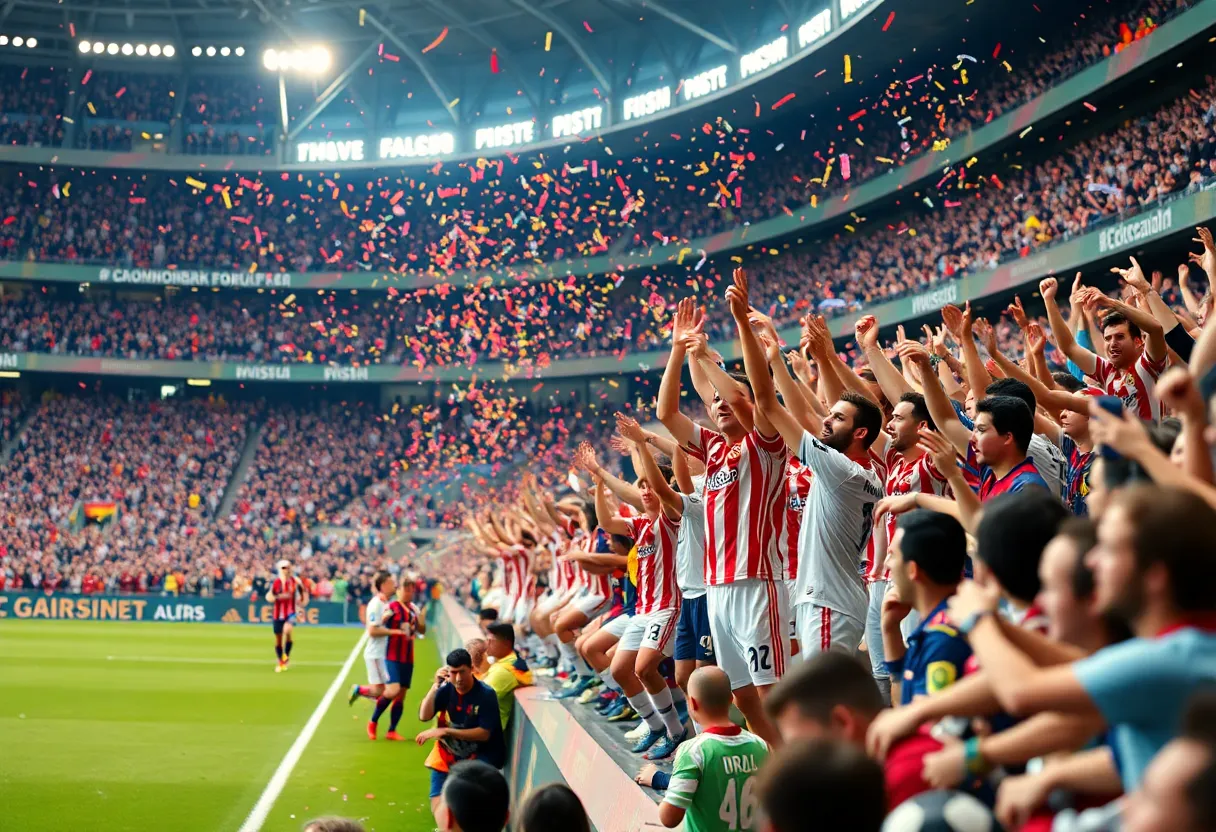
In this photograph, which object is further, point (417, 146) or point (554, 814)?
point (417, 146)

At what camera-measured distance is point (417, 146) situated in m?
49.8

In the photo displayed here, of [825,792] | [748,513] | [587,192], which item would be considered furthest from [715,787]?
[587,192]

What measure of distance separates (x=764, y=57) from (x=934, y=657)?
3569 cm

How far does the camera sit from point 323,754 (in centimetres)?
1367

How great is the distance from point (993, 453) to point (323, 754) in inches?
406

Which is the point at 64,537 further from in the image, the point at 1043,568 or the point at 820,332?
the point at 1043,568

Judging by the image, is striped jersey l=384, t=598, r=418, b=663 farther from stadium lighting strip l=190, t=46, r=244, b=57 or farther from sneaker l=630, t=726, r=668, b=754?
stadium lighting strip l=190, t=46, r=244, b=57

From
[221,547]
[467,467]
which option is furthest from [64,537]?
[467,467]

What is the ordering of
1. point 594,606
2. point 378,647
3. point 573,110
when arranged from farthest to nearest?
point 573,110
point 378,647
point 594,606

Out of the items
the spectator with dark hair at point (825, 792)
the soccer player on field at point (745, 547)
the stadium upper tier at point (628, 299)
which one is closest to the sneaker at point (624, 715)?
the soccer player on field at point (745, 547)

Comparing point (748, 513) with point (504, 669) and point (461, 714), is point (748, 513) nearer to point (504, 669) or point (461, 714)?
point (461, 714)

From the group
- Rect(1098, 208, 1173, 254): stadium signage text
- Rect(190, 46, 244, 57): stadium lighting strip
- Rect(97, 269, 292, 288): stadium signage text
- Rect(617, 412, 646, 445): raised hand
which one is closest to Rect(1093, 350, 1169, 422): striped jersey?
Rect(617, 412, 646, 445): raised hand

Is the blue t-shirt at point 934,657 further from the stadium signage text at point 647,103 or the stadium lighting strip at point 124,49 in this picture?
the stadium lighting strip at point 124,49

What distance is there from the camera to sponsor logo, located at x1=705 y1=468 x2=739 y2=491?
25.2 ft
